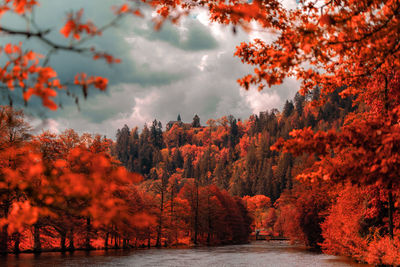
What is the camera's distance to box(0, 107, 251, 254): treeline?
376 cm

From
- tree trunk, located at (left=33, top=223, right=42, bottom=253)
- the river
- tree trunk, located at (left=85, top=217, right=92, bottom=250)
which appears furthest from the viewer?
tree trunk, located at (left=85, top=217, right=92, bottom=250)

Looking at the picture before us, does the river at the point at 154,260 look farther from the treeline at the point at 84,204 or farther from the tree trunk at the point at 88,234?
the treeline at the point at 84,204

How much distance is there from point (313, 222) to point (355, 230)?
18078mm

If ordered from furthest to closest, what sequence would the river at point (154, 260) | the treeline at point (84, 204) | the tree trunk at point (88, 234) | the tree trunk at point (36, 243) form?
the tree trunk at point (88, 234)
the tree trunk at point (36, 243)
the river at point (154, 260)
the treeline at point (84, 204)

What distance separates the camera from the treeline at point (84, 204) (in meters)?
3.76

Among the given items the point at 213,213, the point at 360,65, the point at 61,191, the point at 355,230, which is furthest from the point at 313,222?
the point at 61,191

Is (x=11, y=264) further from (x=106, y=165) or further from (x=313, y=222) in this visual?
(x=313, y=222)

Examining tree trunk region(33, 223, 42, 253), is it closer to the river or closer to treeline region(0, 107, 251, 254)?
treeline region(0, 107, 251, 254)

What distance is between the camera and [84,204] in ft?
14.0

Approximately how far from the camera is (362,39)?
246 inches

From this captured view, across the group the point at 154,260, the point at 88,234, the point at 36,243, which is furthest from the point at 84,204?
the point at 88,234

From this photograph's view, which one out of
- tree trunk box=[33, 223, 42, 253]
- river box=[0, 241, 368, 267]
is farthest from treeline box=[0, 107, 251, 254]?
river box=[0, 241, 368, 267]

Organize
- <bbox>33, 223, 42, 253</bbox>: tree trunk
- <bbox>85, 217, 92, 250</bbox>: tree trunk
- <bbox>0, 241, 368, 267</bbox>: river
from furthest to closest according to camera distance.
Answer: <bbox>85, 217, 92, 250</bbox>: tree trunk < <bbox>33, 223, 42, 253</bbox>: tree trunk < <bbox>0, 241, 368, 267</bbox>: river

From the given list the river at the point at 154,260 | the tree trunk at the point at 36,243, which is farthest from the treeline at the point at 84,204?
the river at the point at 154,260
